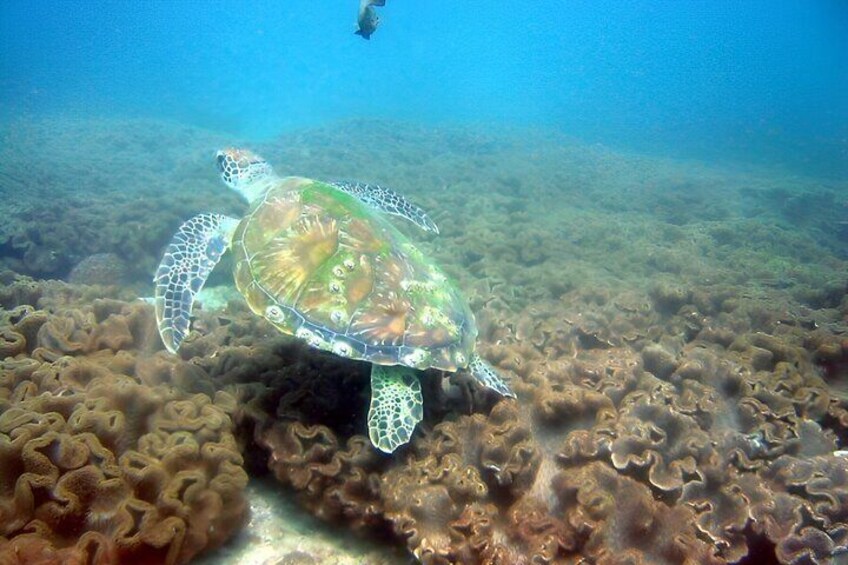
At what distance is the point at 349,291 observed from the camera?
3895mm

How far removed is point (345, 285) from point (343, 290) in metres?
0.05

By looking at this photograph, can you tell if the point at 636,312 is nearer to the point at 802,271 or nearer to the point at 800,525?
the point at 800,525

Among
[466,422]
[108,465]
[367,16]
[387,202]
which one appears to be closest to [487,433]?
[466,422]

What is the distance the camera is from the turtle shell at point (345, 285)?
3.70m

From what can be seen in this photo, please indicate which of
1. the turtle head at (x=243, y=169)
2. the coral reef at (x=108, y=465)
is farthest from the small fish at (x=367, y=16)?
the coral reef at (x=108, y=465)

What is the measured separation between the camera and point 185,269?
454 cm

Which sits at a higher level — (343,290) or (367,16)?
(367,16)

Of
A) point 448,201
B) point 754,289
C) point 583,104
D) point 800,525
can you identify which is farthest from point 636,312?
point 583,104

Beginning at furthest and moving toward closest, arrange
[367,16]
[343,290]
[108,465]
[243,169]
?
[367,16], [243,169], [343,290], [108,465]

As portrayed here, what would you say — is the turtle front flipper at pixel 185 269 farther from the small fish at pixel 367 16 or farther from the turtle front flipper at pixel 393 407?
the small fish at pixel 367 16

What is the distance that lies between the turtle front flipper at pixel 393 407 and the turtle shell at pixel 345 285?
1.05ft

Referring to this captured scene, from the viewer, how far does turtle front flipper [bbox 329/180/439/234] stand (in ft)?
19.9

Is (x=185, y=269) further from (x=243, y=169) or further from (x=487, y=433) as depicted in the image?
(x=487, y=433)

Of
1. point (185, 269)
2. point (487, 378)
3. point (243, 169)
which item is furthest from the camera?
point (243, 169)
